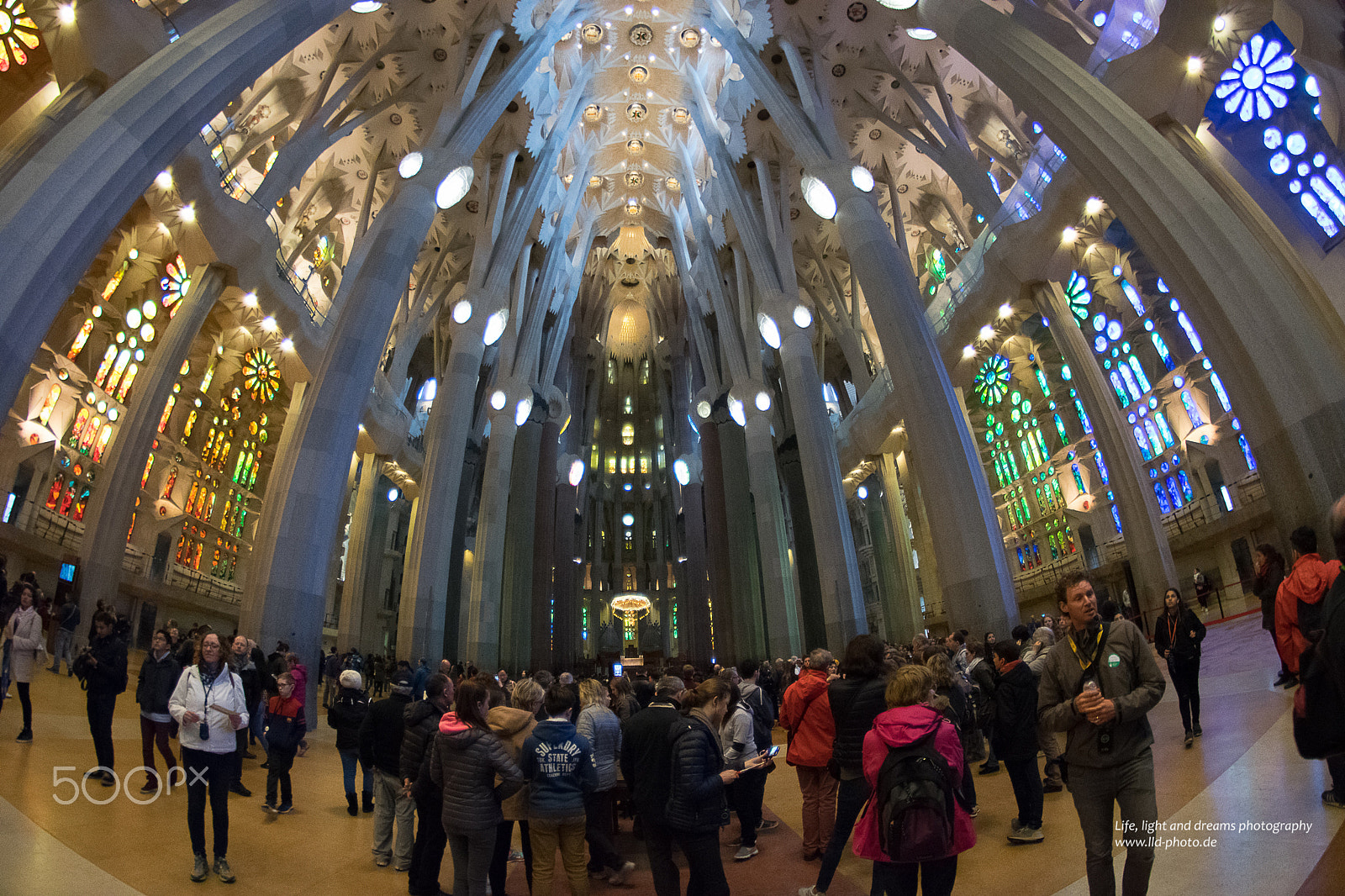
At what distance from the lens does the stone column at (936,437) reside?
37.0 ft

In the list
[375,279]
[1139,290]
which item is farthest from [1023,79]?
[1139,290]

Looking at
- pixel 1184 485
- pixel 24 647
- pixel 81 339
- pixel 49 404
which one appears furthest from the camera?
pixel 1184 485

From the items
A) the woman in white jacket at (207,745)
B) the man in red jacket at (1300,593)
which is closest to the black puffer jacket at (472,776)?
the woman in white jacket at (207,745)

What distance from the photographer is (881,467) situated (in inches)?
991

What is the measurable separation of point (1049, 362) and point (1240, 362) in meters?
17.4

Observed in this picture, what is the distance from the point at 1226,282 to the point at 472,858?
10.1 m

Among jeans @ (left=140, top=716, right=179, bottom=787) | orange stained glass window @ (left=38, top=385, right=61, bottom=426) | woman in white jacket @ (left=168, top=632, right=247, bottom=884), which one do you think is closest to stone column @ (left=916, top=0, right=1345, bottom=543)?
woman in white jacket @ (left=168, top=632, right=247, bottom=884)

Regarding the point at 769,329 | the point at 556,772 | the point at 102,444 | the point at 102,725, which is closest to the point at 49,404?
the point at 102,444

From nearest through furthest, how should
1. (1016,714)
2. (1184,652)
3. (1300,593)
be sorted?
(1300,593), (1016,714), (1184,652)

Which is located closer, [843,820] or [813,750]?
[843,820]

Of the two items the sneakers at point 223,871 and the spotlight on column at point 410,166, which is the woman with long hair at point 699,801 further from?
the spotlight on column at point 410,166

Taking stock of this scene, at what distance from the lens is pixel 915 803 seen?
2480 millimetres

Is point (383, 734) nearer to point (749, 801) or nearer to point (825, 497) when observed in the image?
point (749, 801)

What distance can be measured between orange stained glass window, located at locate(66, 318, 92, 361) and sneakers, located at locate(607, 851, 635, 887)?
22455 millimetres
